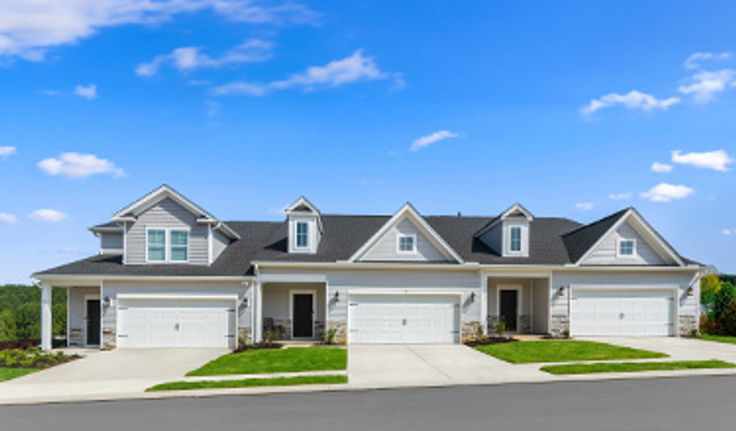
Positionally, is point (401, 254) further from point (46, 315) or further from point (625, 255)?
point (46, 315)

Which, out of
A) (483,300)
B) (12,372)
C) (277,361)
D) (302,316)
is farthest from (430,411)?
(12,372)

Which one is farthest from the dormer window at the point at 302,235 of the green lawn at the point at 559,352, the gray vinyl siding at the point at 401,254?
the green lawn at the point at 559,352

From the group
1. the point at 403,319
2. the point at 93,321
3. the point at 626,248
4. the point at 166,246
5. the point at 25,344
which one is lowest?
the point at 25,344

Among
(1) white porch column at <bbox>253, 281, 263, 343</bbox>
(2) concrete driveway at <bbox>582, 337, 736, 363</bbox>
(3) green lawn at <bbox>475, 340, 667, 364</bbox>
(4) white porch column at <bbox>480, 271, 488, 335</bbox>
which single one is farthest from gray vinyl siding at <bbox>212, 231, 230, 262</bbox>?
(2) concrete driveway at <bbox>582, 337, 736, 363</bbox>

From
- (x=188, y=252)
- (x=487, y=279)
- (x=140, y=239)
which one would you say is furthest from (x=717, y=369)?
(x=140, y=239)

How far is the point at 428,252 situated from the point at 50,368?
1397 centimetres

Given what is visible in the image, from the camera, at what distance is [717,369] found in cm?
1465

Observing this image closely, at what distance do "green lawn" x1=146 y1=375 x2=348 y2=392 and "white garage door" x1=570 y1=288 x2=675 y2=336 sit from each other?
43.1ft

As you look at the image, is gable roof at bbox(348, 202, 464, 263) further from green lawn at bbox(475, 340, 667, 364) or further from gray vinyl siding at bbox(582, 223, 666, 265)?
gray vinyl siding at bbox(582, 223, 666, 265)

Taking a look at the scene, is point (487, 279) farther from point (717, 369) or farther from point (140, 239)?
point (140, 239)

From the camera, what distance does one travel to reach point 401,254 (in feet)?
71.6

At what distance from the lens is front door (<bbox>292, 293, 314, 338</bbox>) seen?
2269 cm

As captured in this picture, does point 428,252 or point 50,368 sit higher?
point 428,252

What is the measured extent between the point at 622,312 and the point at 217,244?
17.8 metres
